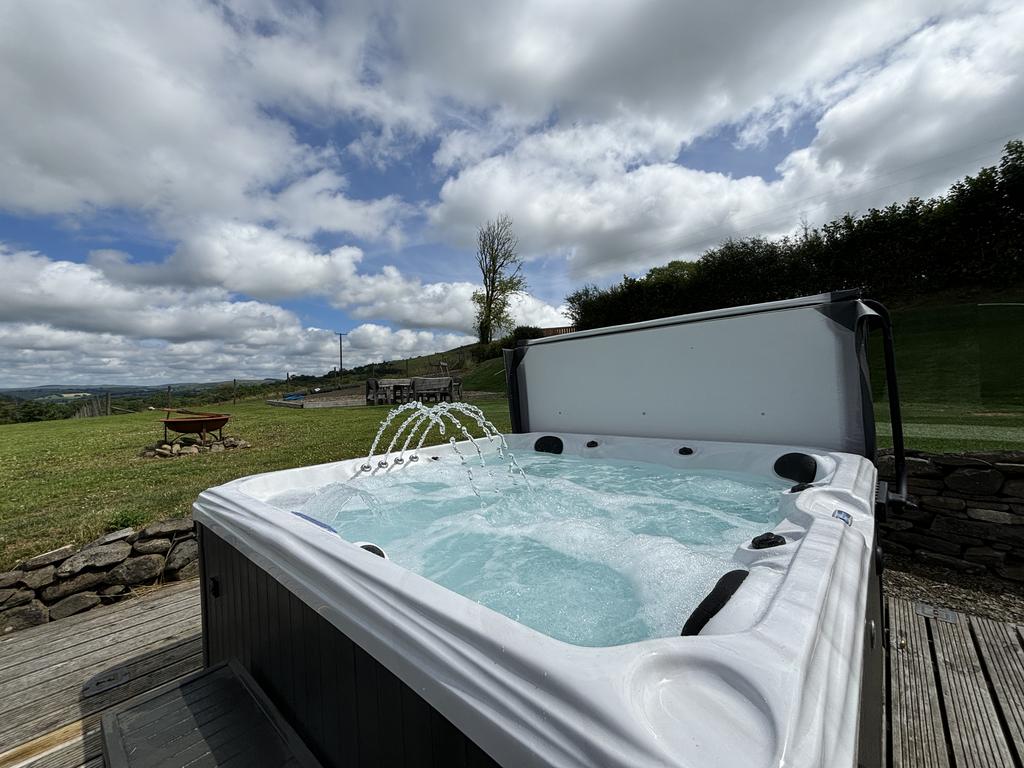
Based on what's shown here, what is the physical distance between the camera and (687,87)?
4793 millimetres

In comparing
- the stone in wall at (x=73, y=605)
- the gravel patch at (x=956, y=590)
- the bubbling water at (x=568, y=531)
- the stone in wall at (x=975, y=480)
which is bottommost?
the gravel patch at (x=956, y=590)

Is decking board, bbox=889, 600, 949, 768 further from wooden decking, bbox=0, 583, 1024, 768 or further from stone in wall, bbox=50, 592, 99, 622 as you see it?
stone in wall, bbox=50, 592, 99, 622

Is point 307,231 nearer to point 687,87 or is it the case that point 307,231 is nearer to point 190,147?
point 190,147

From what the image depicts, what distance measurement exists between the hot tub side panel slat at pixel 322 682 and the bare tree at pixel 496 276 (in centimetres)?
1595

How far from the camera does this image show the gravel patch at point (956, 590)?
250 cm

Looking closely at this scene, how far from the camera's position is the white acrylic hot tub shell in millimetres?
522

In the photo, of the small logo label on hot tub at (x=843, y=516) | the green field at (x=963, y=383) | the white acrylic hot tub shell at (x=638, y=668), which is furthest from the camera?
the green field at (x=963, y=383)

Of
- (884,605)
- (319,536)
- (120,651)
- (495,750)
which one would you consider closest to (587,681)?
(495,750)

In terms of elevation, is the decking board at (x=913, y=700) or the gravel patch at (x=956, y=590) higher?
the decking board at (x=913, y=700)

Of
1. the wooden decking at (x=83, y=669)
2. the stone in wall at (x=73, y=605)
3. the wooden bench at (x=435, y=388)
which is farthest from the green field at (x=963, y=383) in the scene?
the wooden bench at (x=435, y=388)

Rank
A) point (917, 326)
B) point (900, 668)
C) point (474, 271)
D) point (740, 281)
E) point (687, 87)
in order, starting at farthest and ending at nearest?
1. point (474, 271)
2. point (740, 281)
3. point (917, 326)
4. point (687, 87)
5. point (900, 668)

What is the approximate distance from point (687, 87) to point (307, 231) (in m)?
6.13

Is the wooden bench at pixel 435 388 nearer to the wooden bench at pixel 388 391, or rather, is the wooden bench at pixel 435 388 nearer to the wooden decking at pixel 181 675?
the wooden bench at pixel 388 391

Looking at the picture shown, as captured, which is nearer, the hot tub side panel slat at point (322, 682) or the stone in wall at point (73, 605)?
the hot tub side panel slat at point (322, 682)
